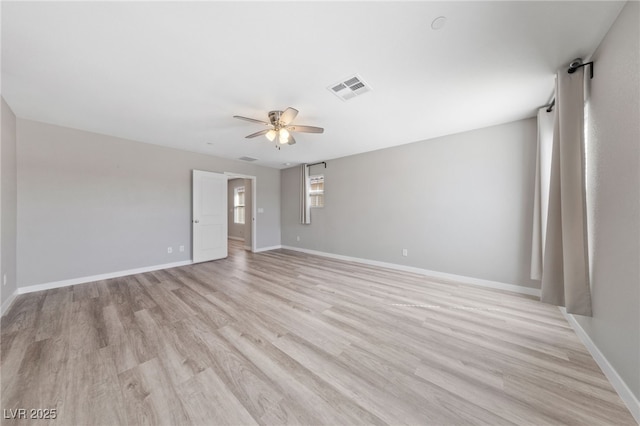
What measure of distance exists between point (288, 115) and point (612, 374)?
341cm

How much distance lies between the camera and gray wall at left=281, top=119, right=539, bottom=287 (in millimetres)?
3004

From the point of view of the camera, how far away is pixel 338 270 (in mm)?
4086

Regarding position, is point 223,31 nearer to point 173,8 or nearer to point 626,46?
point 173,8

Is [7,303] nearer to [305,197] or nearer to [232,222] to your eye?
[305,197]

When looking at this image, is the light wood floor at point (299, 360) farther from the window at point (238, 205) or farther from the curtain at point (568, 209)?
the window at point (238, 205)

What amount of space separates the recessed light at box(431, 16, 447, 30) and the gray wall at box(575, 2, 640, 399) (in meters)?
1.07

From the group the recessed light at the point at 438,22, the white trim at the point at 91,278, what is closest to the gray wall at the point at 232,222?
the white trim at the point at 91,278

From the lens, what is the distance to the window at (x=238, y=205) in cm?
788

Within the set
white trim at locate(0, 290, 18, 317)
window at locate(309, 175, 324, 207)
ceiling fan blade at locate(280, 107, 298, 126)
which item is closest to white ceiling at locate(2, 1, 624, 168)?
ceiling fan blade at locate(280, 107, 298, 126)

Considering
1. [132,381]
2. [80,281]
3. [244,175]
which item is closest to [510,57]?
[132,381]

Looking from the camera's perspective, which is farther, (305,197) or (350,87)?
(305,197)

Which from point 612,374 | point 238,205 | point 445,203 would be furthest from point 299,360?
point 238,205

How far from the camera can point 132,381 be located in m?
1.41

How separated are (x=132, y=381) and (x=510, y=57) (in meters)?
3.88
